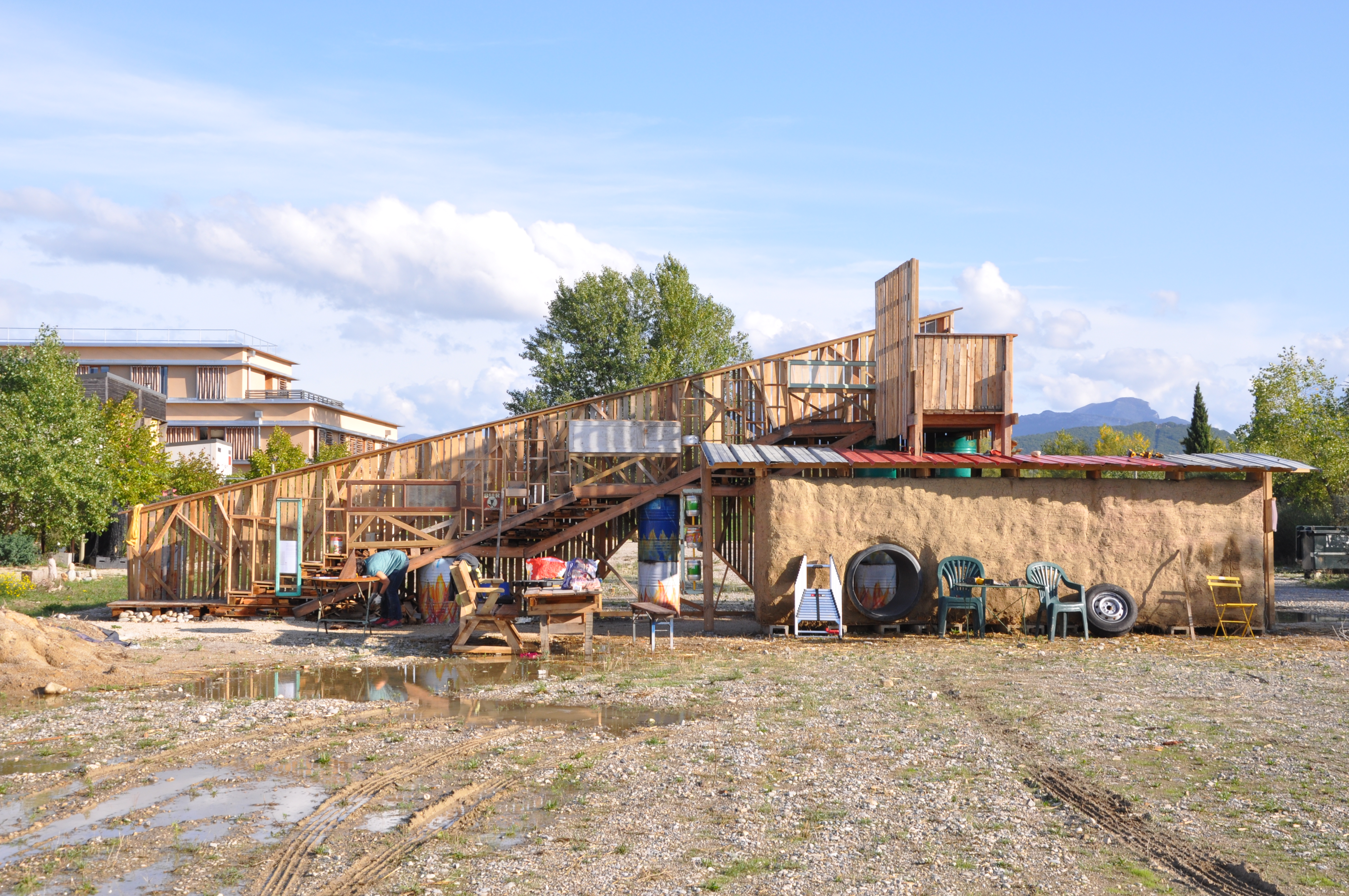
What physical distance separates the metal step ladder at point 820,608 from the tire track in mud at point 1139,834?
23.8 ft

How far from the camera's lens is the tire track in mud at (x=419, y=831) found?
18.4 feet

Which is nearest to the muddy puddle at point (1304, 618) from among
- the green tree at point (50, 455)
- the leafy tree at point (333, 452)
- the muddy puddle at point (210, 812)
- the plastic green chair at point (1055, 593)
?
the plastic green chair at point (1055, 593)

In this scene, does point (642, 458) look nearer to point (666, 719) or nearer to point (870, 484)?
point (870, 484)

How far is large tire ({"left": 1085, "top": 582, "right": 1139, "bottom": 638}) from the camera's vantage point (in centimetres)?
1659

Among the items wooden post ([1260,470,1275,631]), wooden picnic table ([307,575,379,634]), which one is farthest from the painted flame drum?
wooden post ([1260,470,1275,631])

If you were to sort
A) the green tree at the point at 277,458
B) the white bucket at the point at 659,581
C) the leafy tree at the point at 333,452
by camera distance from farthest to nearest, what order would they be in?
the leafy tree at the point at 333,452, the green tree at the point at 277,458, the white bucket at the point at 659,581

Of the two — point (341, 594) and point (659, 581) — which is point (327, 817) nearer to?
point (341, 594)

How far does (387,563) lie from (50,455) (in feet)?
50.6

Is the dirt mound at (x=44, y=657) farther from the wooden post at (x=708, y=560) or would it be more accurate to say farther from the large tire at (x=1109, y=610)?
the large tire at (x=1109, y=610)

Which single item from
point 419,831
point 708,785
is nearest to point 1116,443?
point 708,785

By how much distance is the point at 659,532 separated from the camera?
65.8 feet

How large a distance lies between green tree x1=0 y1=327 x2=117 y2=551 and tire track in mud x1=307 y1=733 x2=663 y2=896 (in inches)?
1025

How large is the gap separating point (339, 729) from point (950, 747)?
5.52 m

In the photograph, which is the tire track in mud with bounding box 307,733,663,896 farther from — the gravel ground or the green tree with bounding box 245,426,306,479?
the green tree with bounding box 245,426,306,479
